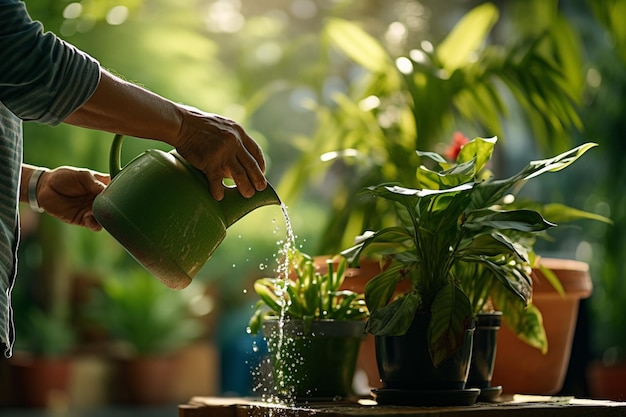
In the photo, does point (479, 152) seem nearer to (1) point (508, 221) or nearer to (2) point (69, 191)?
(1) point (508, 221)

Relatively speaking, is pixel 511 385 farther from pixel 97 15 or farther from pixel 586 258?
pixel 586 258

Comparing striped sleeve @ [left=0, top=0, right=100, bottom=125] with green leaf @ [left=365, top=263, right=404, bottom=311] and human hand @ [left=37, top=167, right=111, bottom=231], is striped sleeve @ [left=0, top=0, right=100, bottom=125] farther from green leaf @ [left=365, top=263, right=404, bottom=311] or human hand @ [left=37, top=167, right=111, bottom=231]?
green leaf @ [left=365, top=263, right=404, bottom=311]

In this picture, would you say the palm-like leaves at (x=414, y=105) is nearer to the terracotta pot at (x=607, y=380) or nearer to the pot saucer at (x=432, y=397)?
the pot saucer at (x=432, y=397)

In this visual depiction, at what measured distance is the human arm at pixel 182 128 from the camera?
0.85 meters

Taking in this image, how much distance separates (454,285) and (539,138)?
0.80 m

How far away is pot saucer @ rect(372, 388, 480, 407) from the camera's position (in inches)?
37.0

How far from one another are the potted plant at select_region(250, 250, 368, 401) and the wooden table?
0.14 ft

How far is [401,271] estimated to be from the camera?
3.35 feet

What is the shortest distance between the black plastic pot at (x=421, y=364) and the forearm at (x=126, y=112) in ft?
1.10

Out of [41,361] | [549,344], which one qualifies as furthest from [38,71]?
[41,361]

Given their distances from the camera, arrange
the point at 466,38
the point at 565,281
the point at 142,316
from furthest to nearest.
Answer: the point at 142,316 < the point at 466,38 < the point at 565,281

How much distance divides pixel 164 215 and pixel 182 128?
0.09 metres

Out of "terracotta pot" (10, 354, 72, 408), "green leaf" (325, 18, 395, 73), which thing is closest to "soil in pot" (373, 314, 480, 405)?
"green leaf" (325, 18, 395, 73)

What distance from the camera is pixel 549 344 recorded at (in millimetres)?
1306
